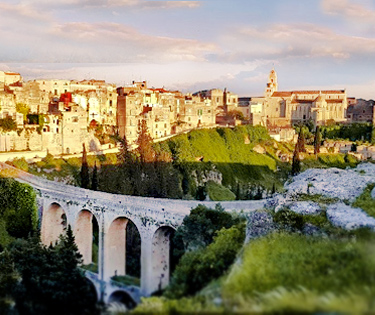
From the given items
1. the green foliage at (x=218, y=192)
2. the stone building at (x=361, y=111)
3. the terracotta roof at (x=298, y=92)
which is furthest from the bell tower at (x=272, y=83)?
the green foliage at (x=218, y=192)

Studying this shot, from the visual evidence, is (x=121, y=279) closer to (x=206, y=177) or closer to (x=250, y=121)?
(x=206, y=177)

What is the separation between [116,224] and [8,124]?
16.7m

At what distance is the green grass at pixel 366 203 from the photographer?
1150cm

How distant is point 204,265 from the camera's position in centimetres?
1144

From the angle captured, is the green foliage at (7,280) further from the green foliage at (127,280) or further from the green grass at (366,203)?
the green grass at (366,203)

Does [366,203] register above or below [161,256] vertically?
above

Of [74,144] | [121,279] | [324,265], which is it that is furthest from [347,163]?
[324,265]

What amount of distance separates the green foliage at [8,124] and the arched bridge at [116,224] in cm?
1048

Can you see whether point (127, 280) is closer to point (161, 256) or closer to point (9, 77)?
point (161, 256)

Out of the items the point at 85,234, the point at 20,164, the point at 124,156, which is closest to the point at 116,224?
the point at 85,234

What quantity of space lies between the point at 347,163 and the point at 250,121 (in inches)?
545

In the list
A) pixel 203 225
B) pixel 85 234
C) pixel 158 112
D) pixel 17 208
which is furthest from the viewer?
pixel 158 112

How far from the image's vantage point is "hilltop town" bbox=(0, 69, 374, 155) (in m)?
33.9

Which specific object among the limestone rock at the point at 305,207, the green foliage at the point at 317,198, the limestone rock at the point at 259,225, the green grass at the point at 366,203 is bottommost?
the limestone rock at the point at 259,225
